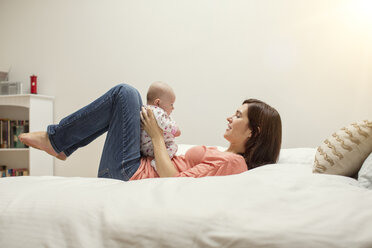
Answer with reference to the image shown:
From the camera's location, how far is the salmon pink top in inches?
48.8

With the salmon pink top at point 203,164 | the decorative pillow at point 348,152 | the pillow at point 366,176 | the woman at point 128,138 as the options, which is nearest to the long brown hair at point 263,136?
the woman at point 128,138

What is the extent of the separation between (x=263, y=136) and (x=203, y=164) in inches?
13.7

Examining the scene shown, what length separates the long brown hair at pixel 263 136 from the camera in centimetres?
145

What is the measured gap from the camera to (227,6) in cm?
231

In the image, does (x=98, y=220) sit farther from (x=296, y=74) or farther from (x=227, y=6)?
(x=227, y=6)

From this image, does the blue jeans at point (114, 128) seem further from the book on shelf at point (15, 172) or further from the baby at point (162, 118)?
the book on shelf at point (15, 172)

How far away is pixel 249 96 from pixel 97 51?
138cm

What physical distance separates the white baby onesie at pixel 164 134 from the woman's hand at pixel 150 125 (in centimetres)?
2

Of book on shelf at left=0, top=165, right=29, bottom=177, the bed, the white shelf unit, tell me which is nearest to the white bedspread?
the bed

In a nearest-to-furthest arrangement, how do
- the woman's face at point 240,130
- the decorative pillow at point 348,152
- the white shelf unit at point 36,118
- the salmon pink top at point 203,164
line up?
the decorative pillow at point 348,152
the salmon pink top at point 203,164
the woman's face at point 240,130
the white shelf unit at point 36,118

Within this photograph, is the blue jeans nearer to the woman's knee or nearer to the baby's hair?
the woman's knee

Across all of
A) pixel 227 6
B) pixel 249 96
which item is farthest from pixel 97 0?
pixel 249 96

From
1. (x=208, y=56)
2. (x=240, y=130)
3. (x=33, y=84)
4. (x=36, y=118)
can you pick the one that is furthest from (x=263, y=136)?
(x=33, y=84)

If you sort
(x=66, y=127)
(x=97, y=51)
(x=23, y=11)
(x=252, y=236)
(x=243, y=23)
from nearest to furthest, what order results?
(x=252, y=236), (x=66, y=127), (x=243, y=23), (x=97, y=51), (x=23, y=11)
